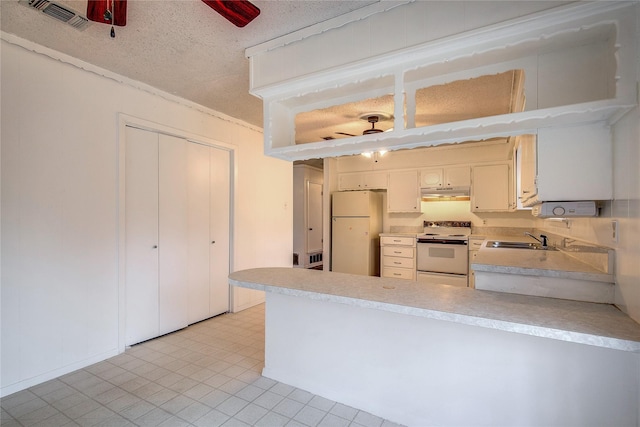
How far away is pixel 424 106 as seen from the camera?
3.27 m

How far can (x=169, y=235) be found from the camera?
3195mm

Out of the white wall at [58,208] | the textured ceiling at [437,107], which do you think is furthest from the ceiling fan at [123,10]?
the textured ceiling at [437,107]

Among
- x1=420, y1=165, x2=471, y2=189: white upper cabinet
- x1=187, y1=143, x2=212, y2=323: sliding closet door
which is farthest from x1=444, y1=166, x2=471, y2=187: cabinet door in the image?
x1=187, y1=143, x2=212, y2=323: sliding closet door

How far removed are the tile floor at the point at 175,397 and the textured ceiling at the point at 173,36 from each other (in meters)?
2.48

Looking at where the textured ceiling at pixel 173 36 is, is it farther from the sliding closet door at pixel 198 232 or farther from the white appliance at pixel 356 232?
the white appliance at pixel 356 232

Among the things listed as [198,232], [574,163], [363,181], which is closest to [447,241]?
[363,181]

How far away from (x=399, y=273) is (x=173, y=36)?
175 inches

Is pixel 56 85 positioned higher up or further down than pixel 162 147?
higher up

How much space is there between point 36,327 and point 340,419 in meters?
2.29

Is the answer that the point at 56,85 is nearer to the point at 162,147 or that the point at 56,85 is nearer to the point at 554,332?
the point at 162,147

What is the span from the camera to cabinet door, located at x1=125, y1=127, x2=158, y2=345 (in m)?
2.85

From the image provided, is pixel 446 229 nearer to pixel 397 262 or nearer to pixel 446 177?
pixel 446 177

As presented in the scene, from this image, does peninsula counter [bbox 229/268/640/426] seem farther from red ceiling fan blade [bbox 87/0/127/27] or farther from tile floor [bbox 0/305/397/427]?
red ceiling fan blade [bbox 87/0/127/27]

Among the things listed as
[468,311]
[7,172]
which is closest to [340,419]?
[468,311]
